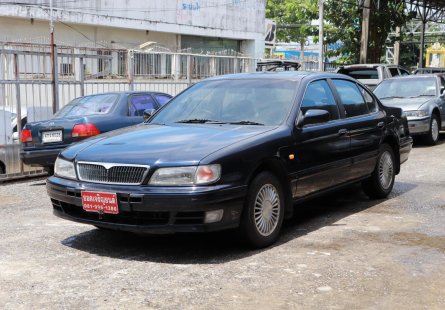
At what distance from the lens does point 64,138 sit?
9000 millimetres

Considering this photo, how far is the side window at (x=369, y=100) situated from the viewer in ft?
24.3

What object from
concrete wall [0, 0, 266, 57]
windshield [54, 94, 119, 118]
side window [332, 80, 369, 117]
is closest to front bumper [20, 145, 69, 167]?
windshield [54, 94, 119, 118]

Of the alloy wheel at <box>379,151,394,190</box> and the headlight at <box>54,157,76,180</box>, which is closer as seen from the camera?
the headlight at <box>54,157,76,180</box>

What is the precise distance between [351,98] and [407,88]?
25.7 feet

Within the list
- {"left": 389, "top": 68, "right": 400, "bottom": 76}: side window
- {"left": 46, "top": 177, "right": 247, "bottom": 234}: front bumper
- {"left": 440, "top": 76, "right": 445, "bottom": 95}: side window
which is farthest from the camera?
{"left": 389, "top": 68, "right": 400, "bottom": 76}: side window

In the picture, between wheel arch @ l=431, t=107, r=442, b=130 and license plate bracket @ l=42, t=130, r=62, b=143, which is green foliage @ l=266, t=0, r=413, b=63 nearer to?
wheel arch @ l=431, t=107, r=442, b=130

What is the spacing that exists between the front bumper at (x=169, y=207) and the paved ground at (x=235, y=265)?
1.00 feet

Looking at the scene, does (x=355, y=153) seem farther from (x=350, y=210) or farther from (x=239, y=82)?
(x=239, y=82)

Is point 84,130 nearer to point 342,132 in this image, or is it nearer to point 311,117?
point 342,132

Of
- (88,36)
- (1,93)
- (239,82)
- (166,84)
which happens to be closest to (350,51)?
(88,36)

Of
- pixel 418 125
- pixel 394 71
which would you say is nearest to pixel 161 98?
pixel 418 125

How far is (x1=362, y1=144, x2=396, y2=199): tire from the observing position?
737 centimetres

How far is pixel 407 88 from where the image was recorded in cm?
1430

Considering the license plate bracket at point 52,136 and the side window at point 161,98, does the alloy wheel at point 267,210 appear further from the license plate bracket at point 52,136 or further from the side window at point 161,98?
the side window at point 161,98
